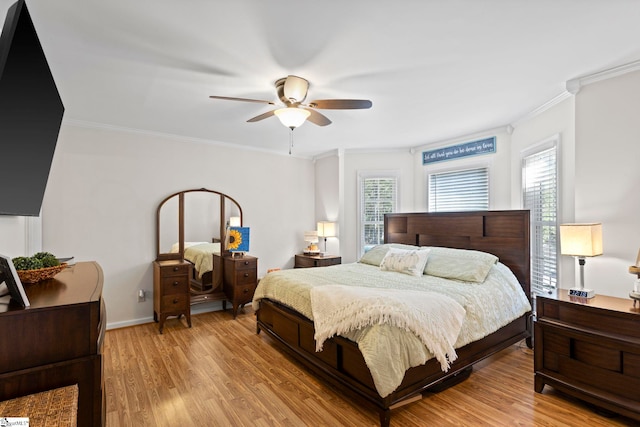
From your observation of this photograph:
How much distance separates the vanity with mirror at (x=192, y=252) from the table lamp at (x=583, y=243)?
3.64 m

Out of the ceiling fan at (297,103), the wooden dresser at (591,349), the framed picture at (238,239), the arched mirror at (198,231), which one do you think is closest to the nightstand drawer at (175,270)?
the arched mirror at (198,231)

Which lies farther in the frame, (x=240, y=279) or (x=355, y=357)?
(x=240, y=279)

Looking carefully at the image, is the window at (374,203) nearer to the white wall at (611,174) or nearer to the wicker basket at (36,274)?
the white wall at (611,174)

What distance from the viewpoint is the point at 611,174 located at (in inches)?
100

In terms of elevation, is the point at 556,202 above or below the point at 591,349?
above

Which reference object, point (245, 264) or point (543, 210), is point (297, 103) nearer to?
point (245, 264)

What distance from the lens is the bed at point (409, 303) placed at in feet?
7.10

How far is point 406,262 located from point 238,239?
7.95 ft

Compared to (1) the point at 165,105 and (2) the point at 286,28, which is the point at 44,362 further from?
(1) the point at 165,105

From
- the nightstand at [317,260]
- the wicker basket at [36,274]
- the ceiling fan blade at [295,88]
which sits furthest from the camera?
the nightstand at [317,260]

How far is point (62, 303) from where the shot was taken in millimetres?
1299

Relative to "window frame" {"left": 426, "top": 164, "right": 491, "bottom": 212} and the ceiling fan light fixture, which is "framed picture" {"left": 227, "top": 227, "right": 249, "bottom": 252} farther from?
"window frame" {"left": 426, "top": 164, "right": 491, "bottom": 212}

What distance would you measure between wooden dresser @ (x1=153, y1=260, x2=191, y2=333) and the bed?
1.06 metres

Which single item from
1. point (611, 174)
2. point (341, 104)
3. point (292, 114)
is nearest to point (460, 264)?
point (611, 174)
